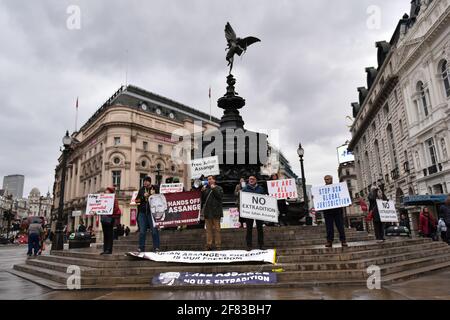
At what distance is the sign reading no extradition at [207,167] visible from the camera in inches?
535

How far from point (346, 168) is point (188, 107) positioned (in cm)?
5039

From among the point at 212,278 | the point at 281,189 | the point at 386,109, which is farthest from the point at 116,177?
the point at 212,278

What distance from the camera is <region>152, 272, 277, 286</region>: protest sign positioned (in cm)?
607

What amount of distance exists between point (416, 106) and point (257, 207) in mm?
31941

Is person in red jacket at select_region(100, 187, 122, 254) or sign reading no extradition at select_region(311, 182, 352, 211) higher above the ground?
sign reading no extradition at select_region(311, 182, 352, 211)

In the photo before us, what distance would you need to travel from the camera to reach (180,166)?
59094mm

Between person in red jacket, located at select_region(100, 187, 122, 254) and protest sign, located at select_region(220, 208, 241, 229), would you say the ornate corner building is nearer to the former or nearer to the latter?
protest sign, located at select_region(220, 208, 241, 229)

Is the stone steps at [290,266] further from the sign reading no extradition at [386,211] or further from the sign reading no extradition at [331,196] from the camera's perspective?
the sign reading no extradition at [386,211]

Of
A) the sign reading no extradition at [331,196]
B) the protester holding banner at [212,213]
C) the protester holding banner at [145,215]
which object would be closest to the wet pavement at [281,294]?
the protester holding banner at [212,213]

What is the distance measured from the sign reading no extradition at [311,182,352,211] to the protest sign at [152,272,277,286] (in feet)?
10.3

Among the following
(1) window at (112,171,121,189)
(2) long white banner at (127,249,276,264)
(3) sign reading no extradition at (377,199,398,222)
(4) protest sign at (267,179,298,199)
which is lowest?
(2) long white banner at (127,249,276,264)

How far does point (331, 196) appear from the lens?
870 cm

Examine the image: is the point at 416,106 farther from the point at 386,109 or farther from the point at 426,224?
the point at 426,224

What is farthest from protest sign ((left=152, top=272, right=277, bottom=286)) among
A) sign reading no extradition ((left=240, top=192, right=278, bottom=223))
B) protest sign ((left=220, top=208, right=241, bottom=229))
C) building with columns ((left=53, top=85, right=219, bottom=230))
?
building with columns ((left=53, top=85, right=219, bottom=230))
